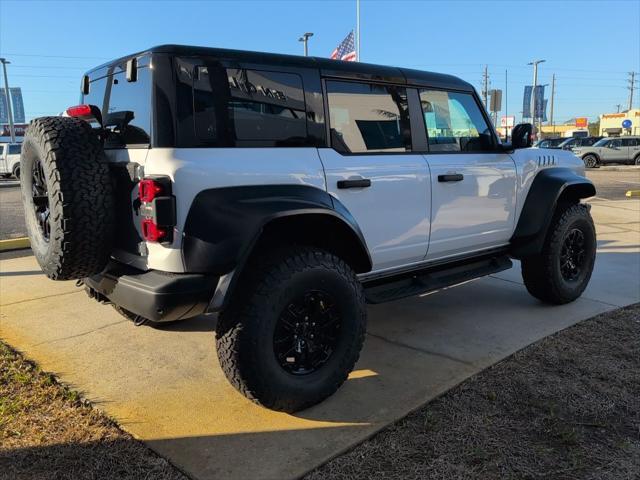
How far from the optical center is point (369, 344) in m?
3.93

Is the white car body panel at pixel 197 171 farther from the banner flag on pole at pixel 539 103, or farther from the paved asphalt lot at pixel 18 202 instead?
the banner flag on pole at pixel 539 103

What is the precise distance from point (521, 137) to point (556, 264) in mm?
1162

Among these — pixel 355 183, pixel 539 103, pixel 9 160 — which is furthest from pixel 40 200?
pixel 539 103

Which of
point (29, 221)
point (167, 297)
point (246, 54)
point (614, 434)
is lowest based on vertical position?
point (614, 434)

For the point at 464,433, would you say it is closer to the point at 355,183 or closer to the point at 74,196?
the point at 355,183

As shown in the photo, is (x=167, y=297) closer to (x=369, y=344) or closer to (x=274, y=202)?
(x=274, y=202)

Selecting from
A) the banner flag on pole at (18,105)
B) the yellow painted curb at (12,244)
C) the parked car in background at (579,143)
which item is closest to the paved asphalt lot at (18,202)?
the yellow painted curb at (12,244)

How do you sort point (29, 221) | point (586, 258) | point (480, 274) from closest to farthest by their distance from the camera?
point (29, 221), point (480, 274), point (586, 258)

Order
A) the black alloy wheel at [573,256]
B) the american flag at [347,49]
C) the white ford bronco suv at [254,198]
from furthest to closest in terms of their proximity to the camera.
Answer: the american flag at [347,49]
the black alloy wheel at [573,256]
the white ford bronco suv at [254,198]

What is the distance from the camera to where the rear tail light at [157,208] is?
7.92ft

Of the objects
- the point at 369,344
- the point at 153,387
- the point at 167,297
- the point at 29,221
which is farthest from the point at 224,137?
the point at 369,344

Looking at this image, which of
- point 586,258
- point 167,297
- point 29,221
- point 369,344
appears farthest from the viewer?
point 586,258

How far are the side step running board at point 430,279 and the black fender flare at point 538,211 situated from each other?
197 millimetres

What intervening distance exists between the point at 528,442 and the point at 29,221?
306cm
